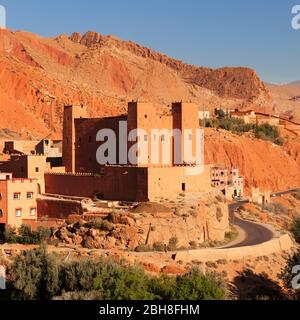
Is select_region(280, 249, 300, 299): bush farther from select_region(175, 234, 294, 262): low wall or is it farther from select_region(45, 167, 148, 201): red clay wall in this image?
select_region(45, 167, 148, 201): red clay wall

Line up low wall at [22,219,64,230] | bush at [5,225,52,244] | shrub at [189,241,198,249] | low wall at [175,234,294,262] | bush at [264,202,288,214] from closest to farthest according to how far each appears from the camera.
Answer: low wall at [175,234,294,262] < bush at [5,225,52,244] < shrub at [189,241,198,249] < low wall at [22,219,64,230] < bush at [264,202,288,214]

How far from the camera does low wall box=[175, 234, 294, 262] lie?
2625 centimetres

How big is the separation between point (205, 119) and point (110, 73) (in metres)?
27.5

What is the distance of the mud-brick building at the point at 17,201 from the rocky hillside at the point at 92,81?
25.3 metres

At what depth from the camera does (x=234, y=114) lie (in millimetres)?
78188

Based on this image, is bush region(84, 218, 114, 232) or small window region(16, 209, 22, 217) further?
small window region(16, 209, 22, 217)

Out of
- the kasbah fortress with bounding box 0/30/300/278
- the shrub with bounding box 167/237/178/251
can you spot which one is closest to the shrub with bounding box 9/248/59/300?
the kasbah fortress with bounding box 0/30/300/278

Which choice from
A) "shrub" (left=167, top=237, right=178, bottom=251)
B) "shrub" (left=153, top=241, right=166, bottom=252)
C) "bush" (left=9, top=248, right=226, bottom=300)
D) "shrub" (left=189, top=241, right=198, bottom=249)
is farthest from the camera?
"shrub" (left=189, top=241, right=198, bottom=249)

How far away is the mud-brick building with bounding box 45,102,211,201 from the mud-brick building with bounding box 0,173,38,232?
207 cm

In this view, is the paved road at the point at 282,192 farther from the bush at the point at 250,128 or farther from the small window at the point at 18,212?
the small window at the point at 18,212

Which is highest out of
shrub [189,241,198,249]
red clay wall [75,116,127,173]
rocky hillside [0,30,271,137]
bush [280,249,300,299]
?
rocky hillside [0,30,271,137]

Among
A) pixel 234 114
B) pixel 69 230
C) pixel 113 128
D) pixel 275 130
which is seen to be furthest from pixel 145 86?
pixel 69 230

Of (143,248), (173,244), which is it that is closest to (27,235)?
(143,248)
